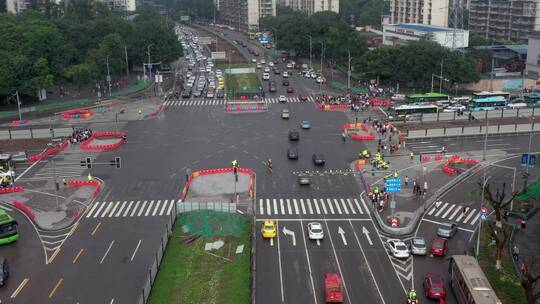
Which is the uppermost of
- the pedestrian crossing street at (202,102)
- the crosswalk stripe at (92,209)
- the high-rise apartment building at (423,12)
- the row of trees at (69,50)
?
the high-rise apartment building at (423,12)

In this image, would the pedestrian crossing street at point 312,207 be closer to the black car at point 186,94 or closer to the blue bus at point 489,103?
the blue bus at point 489,103

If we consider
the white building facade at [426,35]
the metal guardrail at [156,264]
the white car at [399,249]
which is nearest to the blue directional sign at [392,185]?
the white car at [399,249]

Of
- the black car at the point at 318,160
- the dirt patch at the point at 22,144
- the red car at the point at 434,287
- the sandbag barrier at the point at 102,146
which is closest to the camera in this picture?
the red car at the point at 434,287

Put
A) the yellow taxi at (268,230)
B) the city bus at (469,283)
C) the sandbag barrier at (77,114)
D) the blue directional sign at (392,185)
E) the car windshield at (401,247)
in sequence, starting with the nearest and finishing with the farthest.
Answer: the city bus at (469,283)
the car windshield at (401,247)
the yellow taxi at (268,230)
the blue directional sign at (392,185)
the sandbag barrier at (77,114)

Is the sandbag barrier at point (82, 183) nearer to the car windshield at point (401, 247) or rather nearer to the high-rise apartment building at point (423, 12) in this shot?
the car windshield at point (401, 247)

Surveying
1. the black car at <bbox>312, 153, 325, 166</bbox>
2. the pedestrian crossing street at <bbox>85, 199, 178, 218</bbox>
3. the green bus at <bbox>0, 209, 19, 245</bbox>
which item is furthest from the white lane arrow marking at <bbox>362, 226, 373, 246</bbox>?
the green bus at <bbox>0, 209, 19, 245</bbox>

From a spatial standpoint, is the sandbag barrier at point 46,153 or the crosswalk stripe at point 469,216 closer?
the crosswalk stripe at point 469,216

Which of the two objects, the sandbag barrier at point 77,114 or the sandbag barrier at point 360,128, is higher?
the sandbag barrier at point 77,114

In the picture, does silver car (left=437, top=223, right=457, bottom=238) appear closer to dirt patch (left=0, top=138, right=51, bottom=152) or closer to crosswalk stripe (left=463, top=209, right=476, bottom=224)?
crosswalk stripe (left=463, top=209, right=476, bottom=224)

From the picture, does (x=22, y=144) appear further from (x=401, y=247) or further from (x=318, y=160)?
(x=401, y=247)
